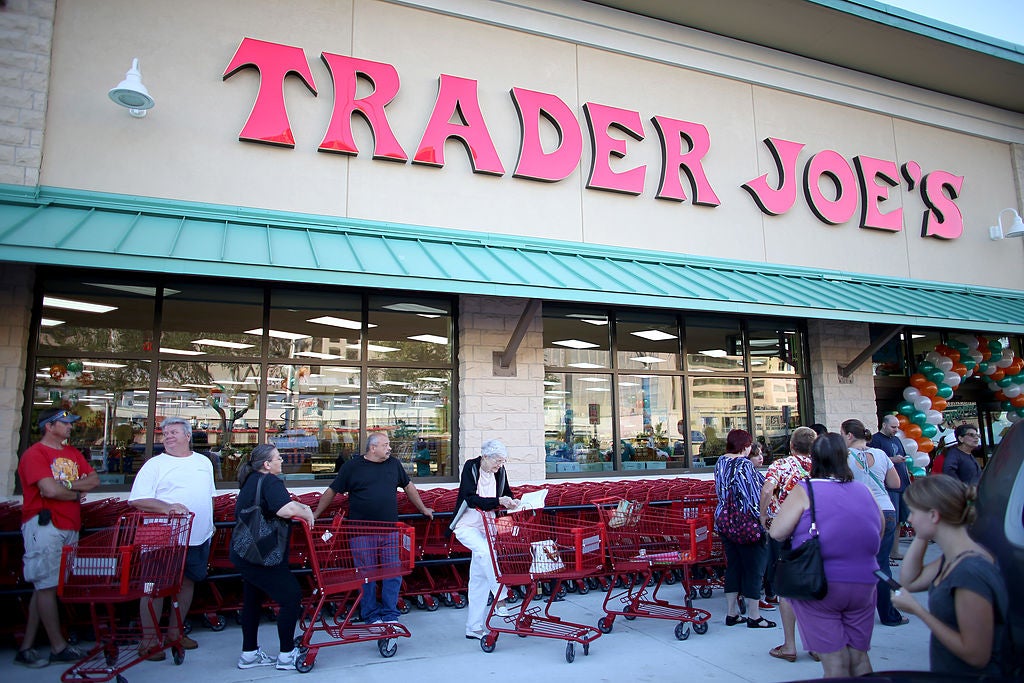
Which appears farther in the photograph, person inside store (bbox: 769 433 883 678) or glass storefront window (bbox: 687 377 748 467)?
glass storefront window (bbox: 687 377 748 467)

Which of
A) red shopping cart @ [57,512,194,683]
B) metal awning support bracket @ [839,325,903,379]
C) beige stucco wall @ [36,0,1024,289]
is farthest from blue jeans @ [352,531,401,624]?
metal awning support bracket @ [839,325,903,379]

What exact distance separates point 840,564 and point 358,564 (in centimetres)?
389

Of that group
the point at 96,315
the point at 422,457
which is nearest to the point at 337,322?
the point at 422,457

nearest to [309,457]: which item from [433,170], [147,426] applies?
[147,426]

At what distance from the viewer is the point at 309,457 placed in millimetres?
9055

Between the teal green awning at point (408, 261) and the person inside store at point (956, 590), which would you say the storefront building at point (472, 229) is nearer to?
the teal green awning at point (408, 261)

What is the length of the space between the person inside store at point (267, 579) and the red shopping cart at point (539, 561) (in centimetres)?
159

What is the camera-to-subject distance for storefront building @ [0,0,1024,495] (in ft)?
26.4

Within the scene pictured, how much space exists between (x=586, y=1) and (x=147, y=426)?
8.73 metres

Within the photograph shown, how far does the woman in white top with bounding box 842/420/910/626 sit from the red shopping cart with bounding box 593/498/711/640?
147 centimetres

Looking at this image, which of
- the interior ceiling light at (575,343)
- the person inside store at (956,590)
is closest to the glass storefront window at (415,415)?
the interior ceiling light at (575,343)

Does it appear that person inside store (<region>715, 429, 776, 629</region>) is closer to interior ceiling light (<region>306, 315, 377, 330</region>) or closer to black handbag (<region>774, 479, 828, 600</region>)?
black handbag (<region>774, 479, 828, 600</region>)

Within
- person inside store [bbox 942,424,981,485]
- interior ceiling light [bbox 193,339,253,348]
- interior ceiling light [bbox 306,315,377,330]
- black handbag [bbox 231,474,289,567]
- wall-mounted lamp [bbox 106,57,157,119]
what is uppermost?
wall-mounted lamp [bbox 106,57,157,119]

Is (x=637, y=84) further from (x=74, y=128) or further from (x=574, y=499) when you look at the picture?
(x=74, y=128)
